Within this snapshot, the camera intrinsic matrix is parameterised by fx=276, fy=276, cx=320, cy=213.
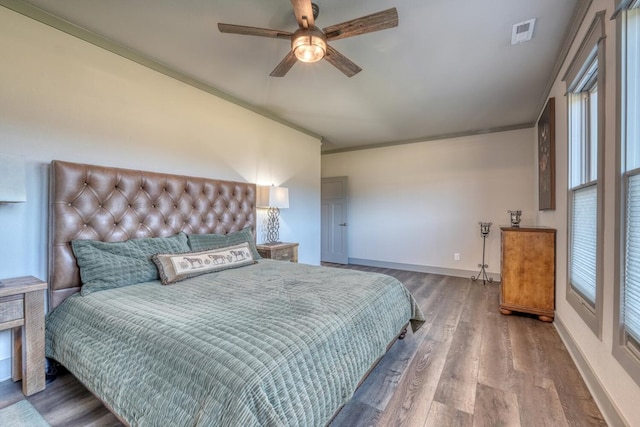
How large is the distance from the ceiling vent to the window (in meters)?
0.73

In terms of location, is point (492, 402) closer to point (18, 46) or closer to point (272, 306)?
point (272, 306)

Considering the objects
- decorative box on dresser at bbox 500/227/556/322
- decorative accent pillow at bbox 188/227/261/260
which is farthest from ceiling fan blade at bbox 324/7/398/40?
decorative box on dresser at bbox 500/227/556/322

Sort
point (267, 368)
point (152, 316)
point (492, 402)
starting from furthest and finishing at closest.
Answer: point (492, 402), point (152, 316), point (267, 368)

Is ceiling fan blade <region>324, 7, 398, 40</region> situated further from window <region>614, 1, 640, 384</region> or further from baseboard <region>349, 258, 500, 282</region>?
baseboard <region>349, 258, 500, 282</region>

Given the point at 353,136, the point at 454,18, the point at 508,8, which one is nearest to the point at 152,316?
the point at 454,18

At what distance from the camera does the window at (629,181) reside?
4.31 feet

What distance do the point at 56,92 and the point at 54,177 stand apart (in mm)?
661

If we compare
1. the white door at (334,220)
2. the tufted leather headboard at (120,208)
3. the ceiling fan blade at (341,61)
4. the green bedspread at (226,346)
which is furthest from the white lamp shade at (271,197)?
the white door at (334,220)

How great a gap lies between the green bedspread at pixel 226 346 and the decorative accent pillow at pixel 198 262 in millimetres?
116

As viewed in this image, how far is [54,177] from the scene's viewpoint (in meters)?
1.93

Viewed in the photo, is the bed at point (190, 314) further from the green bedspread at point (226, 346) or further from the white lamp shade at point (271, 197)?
the white lamp shade at point (271, 197)

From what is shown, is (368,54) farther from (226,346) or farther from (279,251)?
(226,346)

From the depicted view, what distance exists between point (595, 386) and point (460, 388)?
2.59 ft

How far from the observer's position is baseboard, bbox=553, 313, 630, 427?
1.43m
